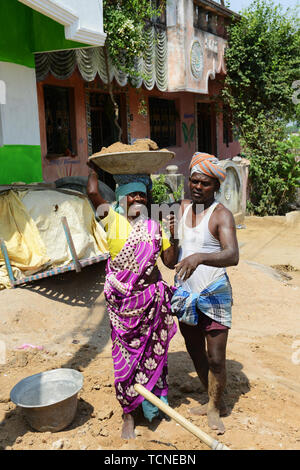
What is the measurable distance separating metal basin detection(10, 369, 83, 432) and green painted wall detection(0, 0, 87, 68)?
193 inches

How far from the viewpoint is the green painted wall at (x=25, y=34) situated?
21.0ft

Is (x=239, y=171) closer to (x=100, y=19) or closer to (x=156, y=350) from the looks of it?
(x=100, y=19)

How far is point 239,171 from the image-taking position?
453 inches

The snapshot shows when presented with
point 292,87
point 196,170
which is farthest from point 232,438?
point 292,87

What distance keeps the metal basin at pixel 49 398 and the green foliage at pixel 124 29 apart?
6925mm

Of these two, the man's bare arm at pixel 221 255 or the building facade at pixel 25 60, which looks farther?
the building facade at pixel 25 60

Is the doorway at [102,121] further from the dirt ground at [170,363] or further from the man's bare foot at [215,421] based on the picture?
the man's bare foot at [215,421]

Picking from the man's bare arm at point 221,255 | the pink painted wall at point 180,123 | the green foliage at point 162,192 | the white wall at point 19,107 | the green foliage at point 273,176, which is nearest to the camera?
the man's bare arm at point 221,255

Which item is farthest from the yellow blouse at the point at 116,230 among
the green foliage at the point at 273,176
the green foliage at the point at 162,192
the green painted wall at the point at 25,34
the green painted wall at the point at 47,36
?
the green foliage at the point at 273,176

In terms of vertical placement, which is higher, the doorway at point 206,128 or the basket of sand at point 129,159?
the doorway at point 206,128

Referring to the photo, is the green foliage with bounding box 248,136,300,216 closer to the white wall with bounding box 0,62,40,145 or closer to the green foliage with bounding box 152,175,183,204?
the green foliage with bounding box 152,175,183,204

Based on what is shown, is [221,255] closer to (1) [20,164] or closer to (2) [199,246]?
(2) [199,246]

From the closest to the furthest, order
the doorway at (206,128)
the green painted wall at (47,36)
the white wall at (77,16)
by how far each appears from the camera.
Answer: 1. the white wall at (77,16)
2. the green painted wall at (47,36)
3. the doorway at (206,128)

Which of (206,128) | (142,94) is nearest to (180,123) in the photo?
(206,128)
